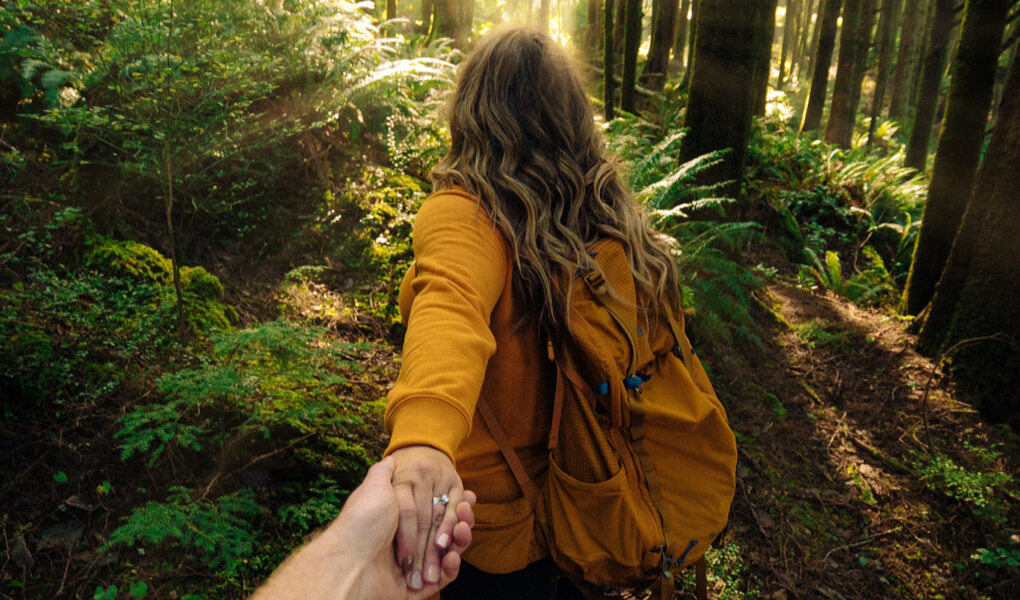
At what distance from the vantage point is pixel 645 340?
1660 mm

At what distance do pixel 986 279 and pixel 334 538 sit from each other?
234 inches

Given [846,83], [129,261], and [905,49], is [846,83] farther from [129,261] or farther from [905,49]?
[129,261]

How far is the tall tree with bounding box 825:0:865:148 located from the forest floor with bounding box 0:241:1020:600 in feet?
34.6

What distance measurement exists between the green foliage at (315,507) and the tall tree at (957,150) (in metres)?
6.27

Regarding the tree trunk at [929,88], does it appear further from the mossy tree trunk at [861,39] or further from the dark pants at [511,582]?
the dark pants at [511,582]

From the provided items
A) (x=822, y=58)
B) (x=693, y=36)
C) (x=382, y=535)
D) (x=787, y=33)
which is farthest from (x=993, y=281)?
(x=787, y=33)

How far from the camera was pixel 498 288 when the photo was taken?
1.54 m

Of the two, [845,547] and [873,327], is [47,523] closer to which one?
[845,547]

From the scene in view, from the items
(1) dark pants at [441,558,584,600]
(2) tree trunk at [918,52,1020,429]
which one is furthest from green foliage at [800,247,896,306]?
(1) dark pants at [441,558,584,600]

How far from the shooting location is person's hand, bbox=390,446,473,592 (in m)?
1.10

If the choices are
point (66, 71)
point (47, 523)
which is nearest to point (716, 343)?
point (47, 523)

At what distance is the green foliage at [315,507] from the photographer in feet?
8.50

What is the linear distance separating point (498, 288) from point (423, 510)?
0.65m

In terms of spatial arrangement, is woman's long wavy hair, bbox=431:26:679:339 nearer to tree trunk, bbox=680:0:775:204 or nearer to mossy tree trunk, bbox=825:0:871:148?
tree trunk, bbox=680:0:775:204
